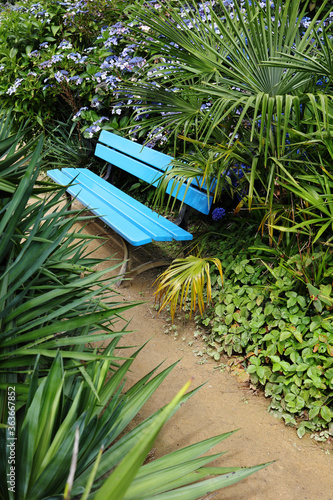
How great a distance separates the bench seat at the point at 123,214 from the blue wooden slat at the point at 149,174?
0.25m

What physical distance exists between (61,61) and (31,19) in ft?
3.83

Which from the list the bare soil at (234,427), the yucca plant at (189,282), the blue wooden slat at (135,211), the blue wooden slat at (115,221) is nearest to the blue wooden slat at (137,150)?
the blue wooden slat at (135,211)

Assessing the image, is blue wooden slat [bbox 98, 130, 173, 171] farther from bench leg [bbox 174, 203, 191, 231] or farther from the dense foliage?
the dense foliage

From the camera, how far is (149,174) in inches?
171

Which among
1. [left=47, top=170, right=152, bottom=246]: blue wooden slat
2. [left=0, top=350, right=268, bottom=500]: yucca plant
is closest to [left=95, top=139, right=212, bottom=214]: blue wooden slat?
[left=47, top=170, right=152, bottom=246]: blue wooden slat

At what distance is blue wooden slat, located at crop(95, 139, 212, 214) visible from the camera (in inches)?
144

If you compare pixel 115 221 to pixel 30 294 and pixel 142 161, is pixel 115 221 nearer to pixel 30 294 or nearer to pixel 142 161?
pixel 142 161

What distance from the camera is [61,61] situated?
231 inches

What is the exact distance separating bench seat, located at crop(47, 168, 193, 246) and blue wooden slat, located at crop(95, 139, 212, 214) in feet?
0.81

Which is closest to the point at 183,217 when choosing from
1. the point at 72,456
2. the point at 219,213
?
the point at 219,213

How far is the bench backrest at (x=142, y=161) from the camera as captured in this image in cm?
371

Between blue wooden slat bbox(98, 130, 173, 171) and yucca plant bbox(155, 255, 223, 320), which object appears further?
blue wooden slat bbox(98, 130, 173, 171)

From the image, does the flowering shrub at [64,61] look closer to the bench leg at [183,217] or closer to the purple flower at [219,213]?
the bench leg at [183,217]

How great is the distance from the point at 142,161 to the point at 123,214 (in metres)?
1.00
